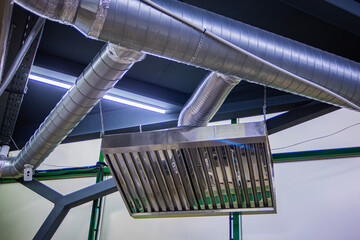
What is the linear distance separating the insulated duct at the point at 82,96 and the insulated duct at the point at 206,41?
38cm

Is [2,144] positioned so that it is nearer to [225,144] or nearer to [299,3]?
[225,144]

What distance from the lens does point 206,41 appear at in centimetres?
249

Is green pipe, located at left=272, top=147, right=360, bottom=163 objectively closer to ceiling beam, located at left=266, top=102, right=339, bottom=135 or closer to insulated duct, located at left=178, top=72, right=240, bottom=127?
ceiling beam, located at left=266, top=102, right=339, bottom=135

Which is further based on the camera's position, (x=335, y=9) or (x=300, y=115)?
(x=300, y=115)

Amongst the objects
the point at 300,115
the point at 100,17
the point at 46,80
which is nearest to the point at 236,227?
the point at 300,115

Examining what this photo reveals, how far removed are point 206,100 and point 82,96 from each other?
1000 mm

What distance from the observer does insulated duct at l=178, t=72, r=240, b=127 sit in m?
3.27

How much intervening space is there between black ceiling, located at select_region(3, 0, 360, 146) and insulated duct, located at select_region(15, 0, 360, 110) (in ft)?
1.60

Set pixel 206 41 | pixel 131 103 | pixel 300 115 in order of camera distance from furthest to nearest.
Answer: pixel 131 103, pixel 300 115, pixel 206 41

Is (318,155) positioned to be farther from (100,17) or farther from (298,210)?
(100,17)

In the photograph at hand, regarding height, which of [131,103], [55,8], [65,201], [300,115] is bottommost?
[65,201]

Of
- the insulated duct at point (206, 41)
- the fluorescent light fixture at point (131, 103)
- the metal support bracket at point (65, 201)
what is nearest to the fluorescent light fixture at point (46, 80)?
the fluorescent light fixture at point (131, 103)

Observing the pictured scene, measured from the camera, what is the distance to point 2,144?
15.9ft

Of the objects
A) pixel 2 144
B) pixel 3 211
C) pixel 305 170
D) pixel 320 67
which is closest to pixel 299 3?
pixel 320 67
